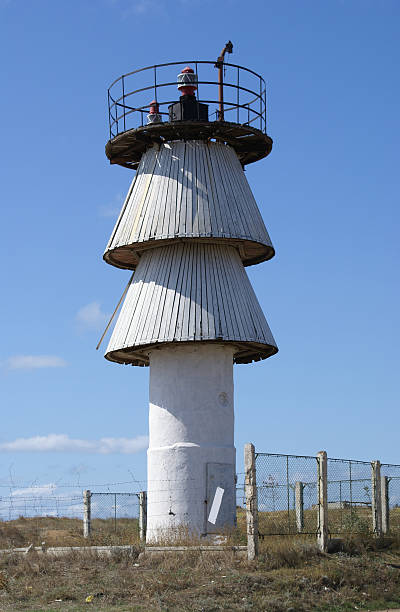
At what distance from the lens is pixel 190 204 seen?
27344mm

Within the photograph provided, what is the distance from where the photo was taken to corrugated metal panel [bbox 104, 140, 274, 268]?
27.0 metres

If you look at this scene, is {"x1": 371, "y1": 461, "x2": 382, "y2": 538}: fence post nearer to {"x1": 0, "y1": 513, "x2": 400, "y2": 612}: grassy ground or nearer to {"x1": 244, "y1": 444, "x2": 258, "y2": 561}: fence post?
{"x1": 0, "y1": 513, "x2": 400, "y2": 612}: grassy ground

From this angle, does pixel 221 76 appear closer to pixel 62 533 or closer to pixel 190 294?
pixel 190 294

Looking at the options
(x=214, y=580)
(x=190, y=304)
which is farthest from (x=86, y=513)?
(x=214, y=580)

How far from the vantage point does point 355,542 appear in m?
24.3

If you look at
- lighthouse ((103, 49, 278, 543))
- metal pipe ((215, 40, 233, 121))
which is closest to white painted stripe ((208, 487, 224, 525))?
lighthouse ((103, 49, 278, 543))

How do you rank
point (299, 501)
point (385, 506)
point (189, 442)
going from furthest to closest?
point (385, 506) → point (299, 501) → point (189, 442)

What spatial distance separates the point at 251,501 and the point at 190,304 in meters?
6.36

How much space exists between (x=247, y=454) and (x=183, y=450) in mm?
4064

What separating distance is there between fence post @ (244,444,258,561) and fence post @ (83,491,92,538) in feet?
32.1

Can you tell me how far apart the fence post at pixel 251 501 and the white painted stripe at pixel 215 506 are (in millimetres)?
3788

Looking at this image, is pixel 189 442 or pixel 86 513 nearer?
pixel 189 442

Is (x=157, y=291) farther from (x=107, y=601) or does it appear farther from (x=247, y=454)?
(x=107, y=601)

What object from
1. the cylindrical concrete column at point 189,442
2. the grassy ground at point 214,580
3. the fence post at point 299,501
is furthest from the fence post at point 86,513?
the fence post at point 299,501
